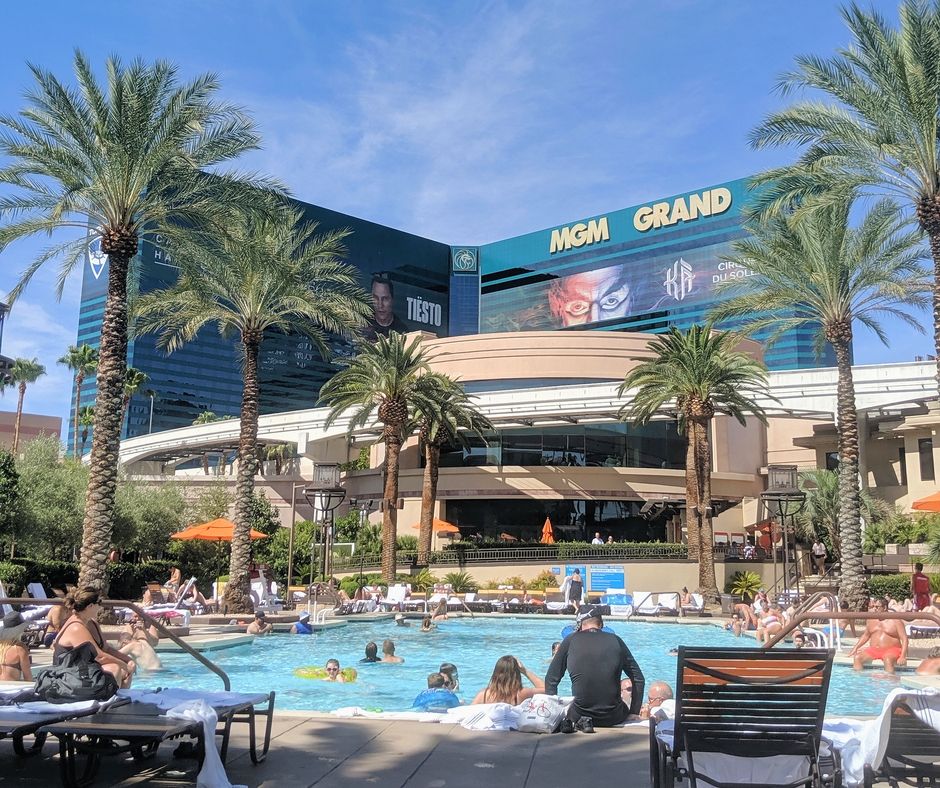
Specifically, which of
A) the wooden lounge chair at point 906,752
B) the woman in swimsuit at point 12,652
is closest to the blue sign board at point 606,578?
the woman in swimsuit at point 12,652

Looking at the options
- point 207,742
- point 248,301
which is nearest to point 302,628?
point 248,301

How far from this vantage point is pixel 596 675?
23.2ft

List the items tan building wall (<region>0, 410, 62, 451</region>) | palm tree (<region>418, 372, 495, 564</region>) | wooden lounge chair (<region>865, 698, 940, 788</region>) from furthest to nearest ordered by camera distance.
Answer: tan building wall (<region>0, 410, 62, 451</region>) < palm tree (<region>418, 372, 495, 564</region>) < wooden lounge chair (<region>865, 698, 940, 788</region>)

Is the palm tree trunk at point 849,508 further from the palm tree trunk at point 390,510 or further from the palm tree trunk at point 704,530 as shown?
the palm tree trunk at point 390,510

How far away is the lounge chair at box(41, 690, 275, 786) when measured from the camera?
494 centimetres

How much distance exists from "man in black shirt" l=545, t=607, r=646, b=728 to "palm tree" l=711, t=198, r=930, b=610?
49.9ft

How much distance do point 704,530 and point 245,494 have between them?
57.5ft

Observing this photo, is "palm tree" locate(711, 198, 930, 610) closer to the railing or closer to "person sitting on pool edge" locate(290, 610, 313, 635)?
"person sitting on pool edge" locate(290, 610, 313, 635)

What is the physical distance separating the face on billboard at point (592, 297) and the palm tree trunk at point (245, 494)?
118396 millimetres

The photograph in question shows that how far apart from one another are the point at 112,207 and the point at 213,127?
2.91 m

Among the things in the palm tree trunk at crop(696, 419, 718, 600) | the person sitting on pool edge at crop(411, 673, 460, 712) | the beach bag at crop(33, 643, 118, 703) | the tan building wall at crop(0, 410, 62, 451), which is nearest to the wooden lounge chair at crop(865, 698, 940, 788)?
the beach bag at crop(33, 643, 118, 703)

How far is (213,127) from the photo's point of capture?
1812 cm

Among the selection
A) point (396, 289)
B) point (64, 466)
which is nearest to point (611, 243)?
point (396, 289)

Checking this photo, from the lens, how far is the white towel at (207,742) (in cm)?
499
